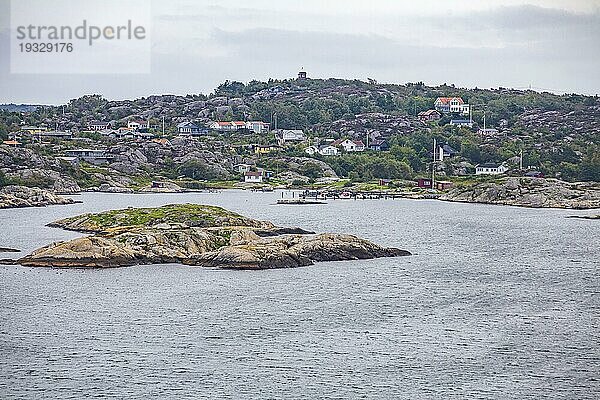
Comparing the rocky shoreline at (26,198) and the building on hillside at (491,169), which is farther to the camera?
the building on hillside at (491,169)

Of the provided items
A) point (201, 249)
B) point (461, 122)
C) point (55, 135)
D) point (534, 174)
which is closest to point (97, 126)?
point (55, 135)

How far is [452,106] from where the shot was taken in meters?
160

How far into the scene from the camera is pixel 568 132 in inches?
5261

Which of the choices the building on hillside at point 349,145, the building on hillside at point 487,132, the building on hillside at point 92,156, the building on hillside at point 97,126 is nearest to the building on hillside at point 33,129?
the building on hillside at point 97,126

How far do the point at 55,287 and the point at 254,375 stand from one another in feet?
49.6

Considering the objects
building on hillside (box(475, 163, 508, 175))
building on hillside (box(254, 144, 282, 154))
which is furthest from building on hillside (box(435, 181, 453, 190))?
building on hillside (box(254, 144, 282, 154))

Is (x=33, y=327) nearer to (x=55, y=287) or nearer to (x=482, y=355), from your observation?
(x=55, y=287)

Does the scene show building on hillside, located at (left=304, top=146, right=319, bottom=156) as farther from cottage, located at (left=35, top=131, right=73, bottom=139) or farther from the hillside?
cottage, located at (left=35, top=131, right=73, bottom=139)

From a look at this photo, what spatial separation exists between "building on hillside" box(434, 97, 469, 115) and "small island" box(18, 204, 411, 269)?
114 meters

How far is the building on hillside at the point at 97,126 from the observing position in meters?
152

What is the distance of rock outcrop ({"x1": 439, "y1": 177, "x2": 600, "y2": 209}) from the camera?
87.0m

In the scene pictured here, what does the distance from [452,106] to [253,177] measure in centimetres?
5891

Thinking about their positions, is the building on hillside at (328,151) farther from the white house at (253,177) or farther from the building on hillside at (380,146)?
the white house at (253,177)

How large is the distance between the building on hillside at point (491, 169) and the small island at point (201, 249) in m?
62.5
